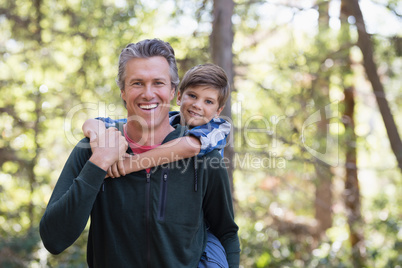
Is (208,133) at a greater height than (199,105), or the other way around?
(199,105)

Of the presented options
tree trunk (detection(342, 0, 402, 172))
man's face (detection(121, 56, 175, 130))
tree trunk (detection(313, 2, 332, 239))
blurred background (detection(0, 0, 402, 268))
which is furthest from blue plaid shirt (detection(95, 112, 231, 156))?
tree trunk (detection(342, 0, 402, 172))

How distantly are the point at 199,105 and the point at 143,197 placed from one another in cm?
111

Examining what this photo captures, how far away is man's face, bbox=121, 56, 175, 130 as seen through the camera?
204cm

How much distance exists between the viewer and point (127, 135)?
2164 mm

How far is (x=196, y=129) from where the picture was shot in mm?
2352

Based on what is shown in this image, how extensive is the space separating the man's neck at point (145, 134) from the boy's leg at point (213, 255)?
0.57 m

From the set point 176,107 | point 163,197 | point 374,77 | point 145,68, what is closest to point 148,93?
point 145,68

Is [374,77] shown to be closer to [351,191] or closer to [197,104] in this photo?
[351,191]

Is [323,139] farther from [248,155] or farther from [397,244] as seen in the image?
[397,244]

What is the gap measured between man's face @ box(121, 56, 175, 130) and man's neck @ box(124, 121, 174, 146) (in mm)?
38

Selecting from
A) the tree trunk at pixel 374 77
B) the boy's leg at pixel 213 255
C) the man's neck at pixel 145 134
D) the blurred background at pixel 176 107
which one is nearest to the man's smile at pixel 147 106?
the man's neck at pixel 145 134

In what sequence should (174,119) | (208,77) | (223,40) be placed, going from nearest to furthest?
1. (174,119)
2. (208,77)
3. (223,40)

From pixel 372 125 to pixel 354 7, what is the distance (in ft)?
31.8
